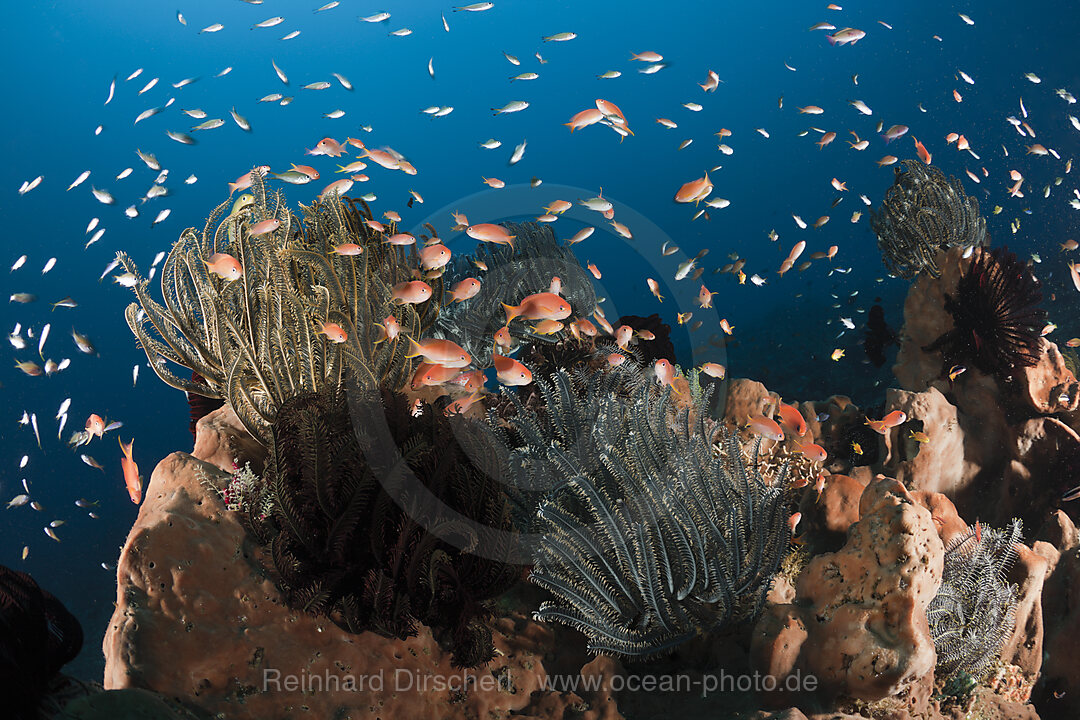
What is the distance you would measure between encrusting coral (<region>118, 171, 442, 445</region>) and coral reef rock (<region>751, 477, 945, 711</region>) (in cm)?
314

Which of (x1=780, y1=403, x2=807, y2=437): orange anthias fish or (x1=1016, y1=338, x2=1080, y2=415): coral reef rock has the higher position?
(x1=780, y1=403, x2=807, y2=437): orange anthias fish

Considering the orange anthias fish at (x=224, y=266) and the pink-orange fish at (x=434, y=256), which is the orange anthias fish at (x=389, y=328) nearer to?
the pink-orange fish at (x=434, y=256)

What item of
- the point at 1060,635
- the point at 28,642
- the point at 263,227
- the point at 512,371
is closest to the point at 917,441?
the point at 1060,635

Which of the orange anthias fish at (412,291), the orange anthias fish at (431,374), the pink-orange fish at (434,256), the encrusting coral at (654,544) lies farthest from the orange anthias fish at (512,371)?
the pink-orange fish at (434,256)

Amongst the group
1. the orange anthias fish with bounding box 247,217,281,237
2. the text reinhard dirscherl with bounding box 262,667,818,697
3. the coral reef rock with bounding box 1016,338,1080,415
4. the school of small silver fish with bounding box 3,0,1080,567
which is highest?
the orange anthias fish with bounding box 247,217,281,237

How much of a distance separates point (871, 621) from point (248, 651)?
3.23m

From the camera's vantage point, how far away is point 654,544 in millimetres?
3006

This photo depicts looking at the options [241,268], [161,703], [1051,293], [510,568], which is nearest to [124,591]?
[161,703]

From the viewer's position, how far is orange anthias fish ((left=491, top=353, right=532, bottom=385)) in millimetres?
4207

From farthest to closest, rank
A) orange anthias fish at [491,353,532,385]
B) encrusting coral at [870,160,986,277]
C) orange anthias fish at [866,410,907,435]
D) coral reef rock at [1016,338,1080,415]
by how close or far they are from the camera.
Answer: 1. encrusting coral at [870,160,986,277]
2. coral reef rock at [1016,338,1080,415]
3. orange anthias fish at [866,410,907,435]
4. orange anthias fish at [491,353,532,385]

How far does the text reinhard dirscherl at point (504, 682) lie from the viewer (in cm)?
252

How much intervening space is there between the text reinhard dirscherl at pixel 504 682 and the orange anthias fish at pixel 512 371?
2.08 m

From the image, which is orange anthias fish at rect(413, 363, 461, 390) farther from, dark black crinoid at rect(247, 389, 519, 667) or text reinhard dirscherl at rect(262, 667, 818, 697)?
text reinhard dirscherl at rect(262, 667, 818, 697)

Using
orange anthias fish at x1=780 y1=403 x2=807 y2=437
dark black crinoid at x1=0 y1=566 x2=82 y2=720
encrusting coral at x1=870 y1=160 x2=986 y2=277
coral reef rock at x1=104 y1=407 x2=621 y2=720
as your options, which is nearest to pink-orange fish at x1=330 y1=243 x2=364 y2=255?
coral reef rock at x1=104 y1=407 x2=621 y2=720
